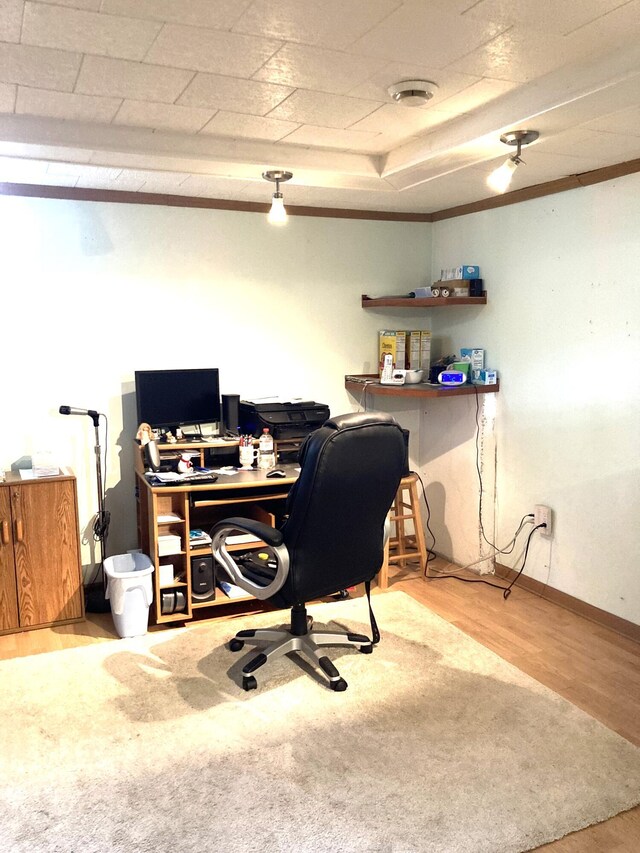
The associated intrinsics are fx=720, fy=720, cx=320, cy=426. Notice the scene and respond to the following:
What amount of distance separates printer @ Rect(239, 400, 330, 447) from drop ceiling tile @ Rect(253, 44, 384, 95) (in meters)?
1.97

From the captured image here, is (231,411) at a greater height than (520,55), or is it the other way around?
(520,55)

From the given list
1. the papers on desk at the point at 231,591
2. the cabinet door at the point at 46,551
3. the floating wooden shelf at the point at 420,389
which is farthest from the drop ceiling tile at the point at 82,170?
the papers on desk at the point at 231,591

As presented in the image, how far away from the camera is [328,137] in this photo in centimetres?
312

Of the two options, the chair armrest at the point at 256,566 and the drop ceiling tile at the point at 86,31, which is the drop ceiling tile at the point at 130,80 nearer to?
the drop ceiling tile at the point at 86,31

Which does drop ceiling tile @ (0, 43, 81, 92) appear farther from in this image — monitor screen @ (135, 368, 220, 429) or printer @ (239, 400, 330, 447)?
printer @ (239, 400, 330, 447)

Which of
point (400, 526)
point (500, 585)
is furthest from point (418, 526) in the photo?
point (500, 585)

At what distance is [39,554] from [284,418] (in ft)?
4.84

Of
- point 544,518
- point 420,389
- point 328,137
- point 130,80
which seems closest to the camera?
point 130,80

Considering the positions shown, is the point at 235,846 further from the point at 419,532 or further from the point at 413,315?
the point at 413,315

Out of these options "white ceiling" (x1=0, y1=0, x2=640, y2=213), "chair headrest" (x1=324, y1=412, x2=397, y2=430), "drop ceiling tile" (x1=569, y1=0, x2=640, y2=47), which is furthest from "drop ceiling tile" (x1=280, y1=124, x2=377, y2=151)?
"chair headrest" (x1=324, y1=412, x2=397, y2=430)

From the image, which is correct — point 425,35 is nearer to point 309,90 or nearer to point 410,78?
point 410,78

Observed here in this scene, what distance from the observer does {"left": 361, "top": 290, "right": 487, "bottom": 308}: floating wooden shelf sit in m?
4.29

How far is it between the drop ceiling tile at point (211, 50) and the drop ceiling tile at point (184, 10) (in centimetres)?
5

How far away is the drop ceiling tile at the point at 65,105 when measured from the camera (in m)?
2.57
